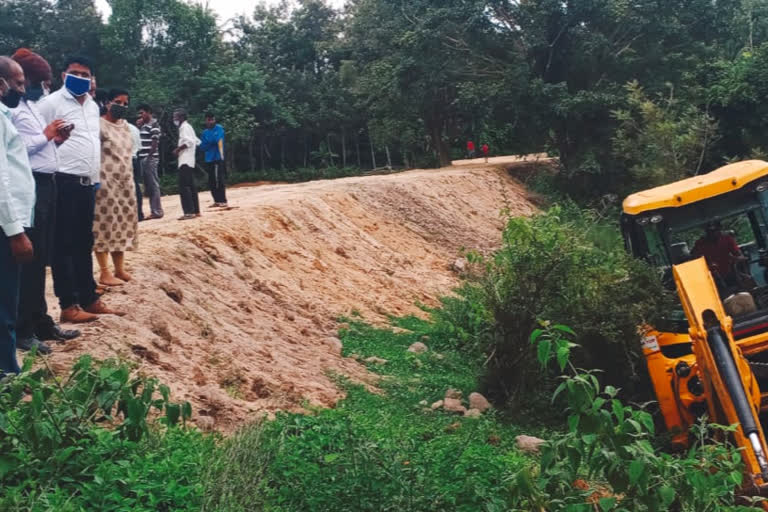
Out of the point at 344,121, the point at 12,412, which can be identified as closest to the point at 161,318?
the point at 12,412

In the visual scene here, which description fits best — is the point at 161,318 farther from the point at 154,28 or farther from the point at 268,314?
the point at 154,28

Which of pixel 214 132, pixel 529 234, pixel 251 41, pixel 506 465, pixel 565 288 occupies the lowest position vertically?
pixel 506 465

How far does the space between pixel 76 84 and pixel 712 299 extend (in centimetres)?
524

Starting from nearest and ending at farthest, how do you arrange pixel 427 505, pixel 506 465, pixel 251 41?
pixel 427 505
pixel 506 465
pixel 251 41

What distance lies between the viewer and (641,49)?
26.7 metres

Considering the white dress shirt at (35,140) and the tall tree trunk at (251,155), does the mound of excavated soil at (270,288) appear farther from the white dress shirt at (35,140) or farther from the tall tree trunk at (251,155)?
the tall tree trunk at (251,155)

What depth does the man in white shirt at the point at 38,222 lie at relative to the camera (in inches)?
242

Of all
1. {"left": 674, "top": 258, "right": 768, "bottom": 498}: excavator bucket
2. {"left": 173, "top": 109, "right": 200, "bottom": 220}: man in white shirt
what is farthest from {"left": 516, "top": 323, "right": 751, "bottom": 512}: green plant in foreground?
{"left": 173, "top": 109, "right": 200, "bottom": 220}: man in white shirt

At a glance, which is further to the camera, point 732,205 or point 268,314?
point 268,314

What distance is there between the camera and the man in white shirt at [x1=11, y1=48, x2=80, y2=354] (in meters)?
6.15

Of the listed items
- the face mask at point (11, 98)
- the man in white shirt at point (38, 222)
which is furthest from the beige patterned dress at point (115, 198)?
the face mask at point (11, 98)

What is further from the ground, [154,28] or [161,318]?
[154,28]

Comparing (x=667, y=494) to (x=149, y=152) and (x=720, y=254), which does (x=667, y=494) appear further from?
(x=149, y=152)

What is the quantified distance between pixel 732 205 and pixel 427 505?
440 centimetres
